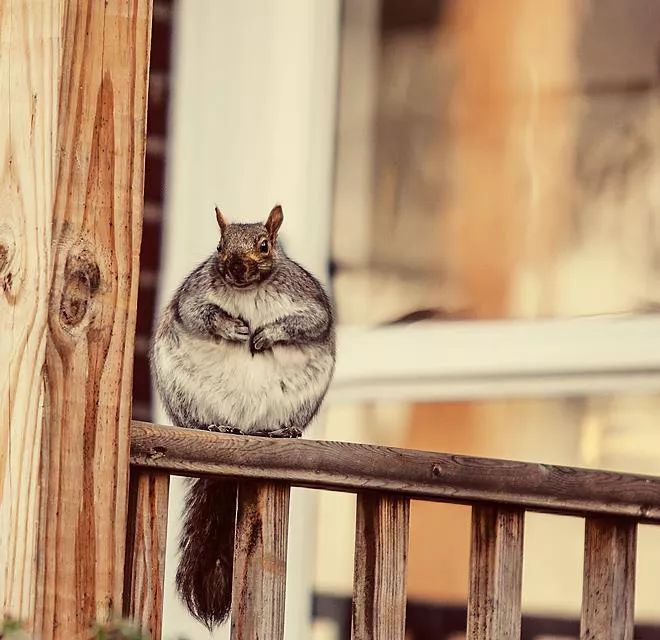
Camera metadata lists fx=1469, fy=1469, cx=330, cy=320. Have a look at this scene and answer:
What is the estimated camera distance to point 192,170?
3094mm

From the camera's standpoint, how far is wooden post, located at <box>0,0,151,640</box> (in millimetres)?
1565

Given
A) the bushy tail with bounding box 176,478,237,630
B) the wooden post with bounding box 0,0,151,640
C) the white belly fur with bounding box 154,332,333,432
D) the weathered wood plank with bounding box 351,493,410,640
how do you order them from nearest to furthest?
the wooden post with bounding box 0,0,151,640 < the weathered wood plank with bounding box 351,493,410,640 < the bushy tail with bounding box 176,478,237,630 < the white belly fur with bounding box 154,332,333,432

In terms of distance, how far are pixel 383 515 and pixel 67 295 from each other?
18.0 inches

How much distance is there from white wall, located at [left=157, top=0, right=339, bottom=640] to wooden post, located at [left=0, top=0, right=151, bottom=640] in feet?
4.44

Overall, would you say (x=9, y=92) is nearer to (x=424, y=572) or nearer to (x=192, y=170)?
(x=192, y=170)

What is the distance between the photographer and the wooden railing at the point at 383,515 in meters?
1.65

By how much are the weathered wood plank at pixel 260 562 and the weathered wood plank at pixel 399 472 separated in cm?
3

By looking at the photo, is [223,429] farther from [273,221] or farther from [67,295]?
[67,295]

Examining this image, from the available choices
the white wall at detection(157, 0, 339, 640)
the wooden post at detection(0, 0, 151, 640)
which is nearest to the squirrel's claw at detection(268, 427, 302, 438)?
the wooden post at detection(0, 0, 151, 640)

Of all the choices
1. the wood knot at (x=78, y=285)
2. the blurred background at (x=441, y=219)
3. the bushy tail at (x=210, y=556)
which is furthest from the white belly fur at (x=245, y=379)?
the blurred background at (x=441, y=219)

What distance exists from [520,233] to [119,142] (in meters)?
1.55

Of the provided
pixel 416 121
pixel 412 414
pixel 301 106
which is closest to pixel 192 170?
pixel 301 106

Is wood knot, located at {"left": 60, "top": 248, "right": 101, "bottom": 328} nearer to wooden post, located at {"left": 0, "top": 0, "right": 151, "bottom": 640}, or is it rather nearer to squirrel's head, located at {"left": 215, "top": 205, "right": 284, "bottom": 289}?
wooden post, located at {"left": 0, "top": 0, "right": 151, "bottom": 640}

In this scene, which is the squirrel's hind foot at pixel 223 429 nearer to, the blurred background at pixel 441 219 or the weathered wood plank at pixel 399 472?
the weathered wood plank at pixel 399 472
